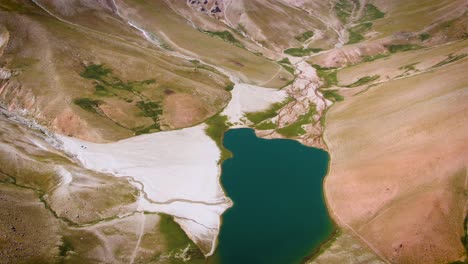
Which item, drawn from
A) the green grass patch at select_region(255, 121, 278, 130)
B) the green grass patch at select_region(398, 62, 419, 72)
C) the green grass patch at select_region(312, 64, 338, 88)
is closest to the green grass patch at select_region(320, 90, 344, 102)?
the green grass patch at select_region(312, 64, 338, 88)

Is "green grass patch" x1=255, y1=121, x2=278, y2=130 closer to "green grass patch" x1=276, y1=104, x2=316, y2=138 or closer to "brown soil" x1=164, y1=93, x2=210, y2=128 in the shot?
"green grass patch" x1=276, y1=104, x2=316, y2=138

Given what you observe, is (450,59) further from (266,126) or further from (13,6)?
(13,6)

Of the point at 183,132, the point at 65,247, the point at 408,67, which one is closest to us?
the point at 65,247

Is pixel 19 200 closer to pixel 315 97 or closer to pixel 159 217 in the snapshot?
pixel 159 217

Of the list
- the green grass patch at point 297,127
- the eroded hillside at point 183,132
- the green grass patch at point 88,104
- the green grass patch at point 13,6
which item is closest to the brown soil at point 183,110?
the eroded hillside at point 183,132

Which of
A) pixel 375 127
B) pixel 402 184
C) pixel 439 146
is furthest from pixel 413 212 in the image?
pixel 375 127

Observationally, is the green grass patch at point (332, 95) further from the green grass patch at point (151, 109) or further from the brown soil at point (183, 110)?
the green grass patch at point (151, 109)

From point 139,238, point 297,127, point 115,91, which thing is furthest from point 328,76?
point 139,238
